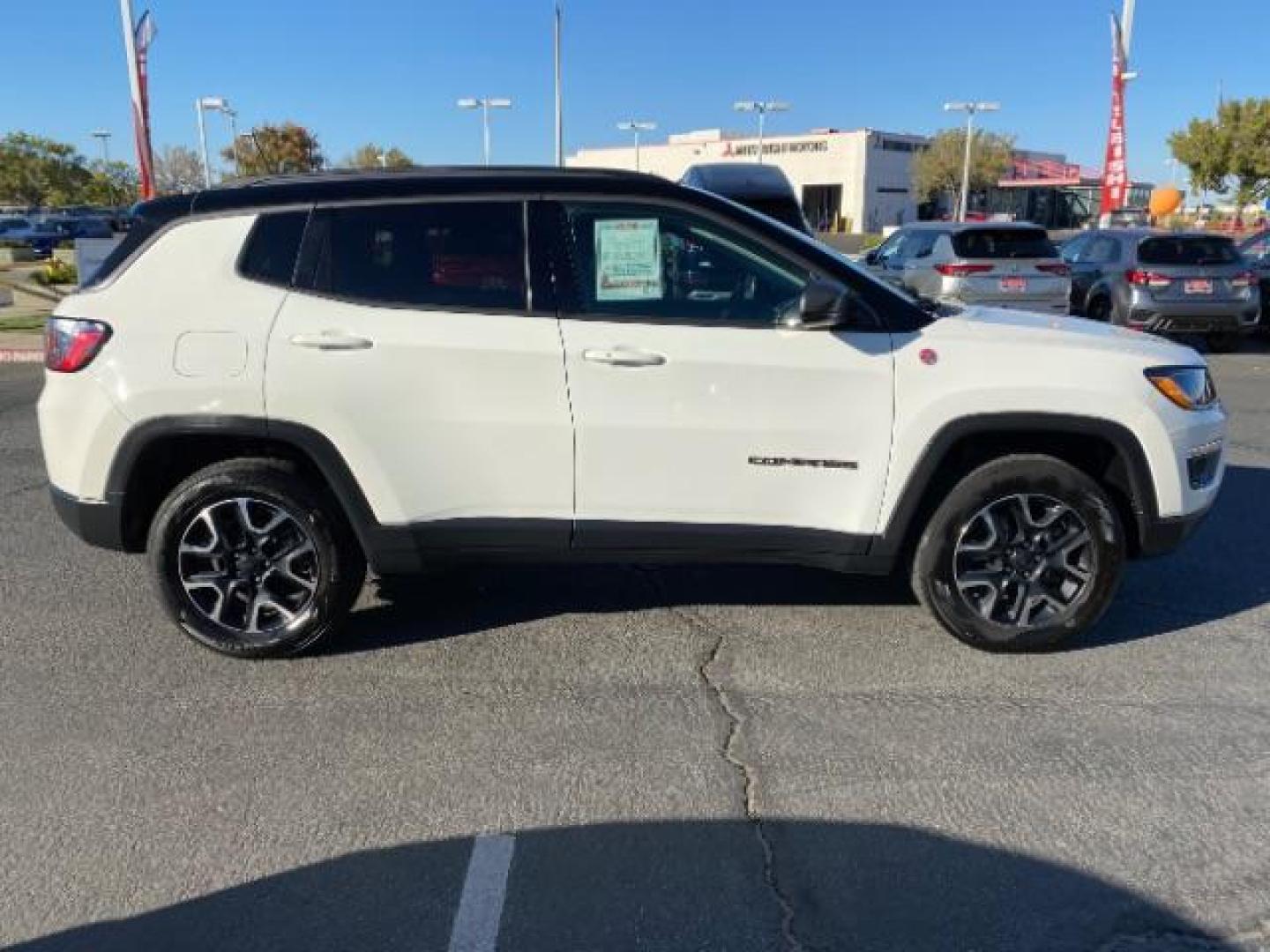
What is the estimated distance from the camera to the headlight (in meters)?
3.88

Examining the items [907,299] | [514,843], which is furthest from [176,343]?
[907,299]

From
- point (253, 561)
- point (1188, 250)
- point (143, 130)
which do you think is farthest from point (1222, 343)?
point (143, 130)

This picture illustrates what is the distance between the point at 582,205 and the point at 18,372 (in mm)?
10276

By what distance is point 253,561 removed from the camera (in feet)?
13.0

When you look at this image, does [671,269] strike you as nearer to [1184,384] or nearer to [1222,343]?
[1184,384]

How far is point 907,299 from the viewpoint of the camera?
3.95m

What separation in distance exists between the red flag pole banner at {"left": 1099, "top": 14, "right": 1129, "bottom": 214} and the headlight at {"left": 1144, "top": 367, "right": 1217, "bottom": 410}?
914 inches

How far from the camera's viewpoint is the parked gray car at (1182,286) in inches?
480

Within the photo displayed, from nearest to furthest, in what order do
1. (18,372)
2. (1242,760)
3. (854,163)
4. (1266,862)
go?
(1266,862) < (1242,760) < (18,372) < (854,163)

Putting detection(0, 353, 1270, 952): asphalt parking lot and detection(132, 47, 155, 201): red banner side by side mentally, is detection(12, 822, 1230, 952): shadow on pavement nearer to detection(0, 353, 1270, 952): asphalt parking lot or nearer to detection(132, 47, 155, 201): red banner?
detection(0, 353, 1270, 952): asphalt parking lot

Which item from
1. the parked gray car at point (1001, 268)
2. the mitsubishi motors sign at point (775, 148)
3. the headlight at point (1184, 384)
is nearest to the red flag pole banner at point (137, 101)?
the parked gray car at point (1001, 268)

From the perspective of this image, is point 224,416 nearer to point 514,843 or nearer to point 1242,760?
point 514,843

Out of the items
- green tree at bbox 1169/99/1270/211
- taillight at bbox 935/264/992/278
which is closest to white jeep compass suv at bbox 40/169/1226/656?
taillight at bbox 935/264/992/278

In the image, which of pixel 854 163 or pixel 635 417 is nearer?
pixel 635 417
